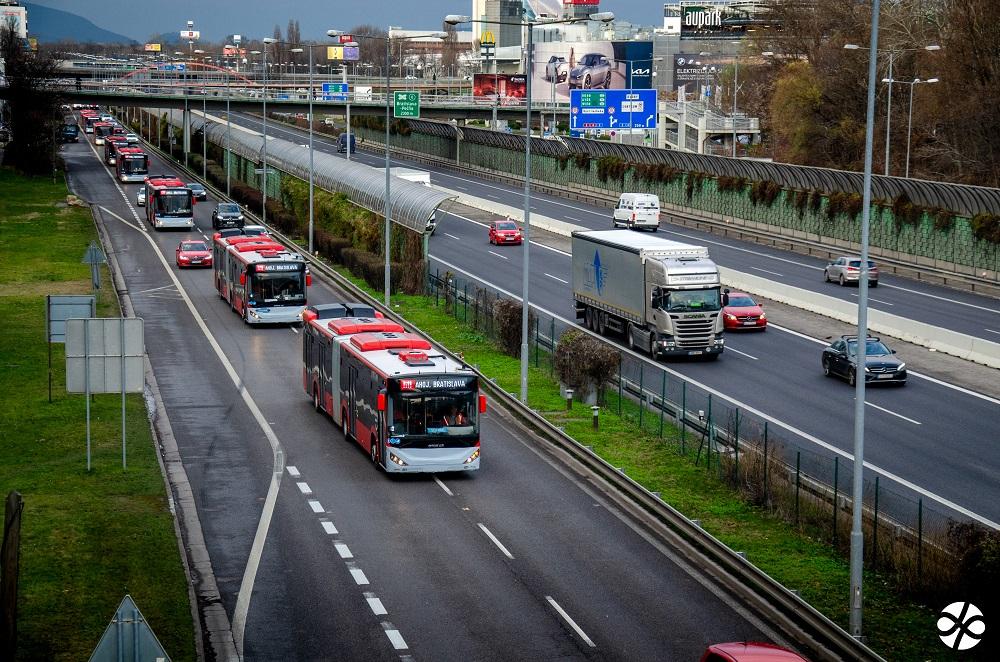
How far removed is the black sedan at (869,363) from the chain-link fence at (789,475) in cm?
518

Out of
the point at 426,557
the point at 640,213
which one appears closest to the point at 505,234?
the point at 640,213

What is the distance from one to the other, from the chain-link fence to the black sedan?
5.18 metres

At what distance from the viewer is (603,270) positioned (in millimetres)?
53625

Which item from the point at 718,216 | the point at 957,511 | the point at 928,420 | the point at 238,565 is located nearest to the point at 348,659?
the point at 238,565

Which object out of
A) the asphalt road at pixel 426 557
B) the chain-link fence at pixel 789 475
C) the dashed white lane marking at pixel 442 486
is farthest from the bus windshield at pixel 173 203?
the dashed white lane marking at pixel 442 486

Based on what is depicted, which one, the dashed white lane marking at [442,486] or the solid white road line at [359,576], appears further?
the dashed white lane marking at [442,486]

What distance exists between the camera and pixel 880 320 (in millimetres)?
54125

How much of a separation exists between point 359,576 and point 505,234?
190ft

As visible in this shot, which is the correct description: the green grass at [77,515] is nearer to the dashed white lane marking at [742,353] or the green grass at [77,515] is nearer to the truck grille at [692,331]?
the truck grille at [692,331]

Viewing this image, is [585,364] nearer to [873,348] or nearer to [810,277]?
[873,348]

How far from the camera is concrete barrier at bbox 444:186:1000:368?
4866cm

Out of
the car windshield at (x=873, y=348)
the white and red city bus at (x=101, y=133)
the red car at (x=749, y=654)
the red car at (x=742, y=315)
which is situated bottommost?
the red car at (x=742, y=315)

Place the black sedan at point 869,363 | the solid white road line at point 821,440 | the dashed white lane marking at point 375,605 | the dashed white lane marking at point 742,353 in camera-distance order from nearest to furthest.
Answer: the dashed white lane marking at point 375,605, the solid white road line at point 821,440, the black sedan at point 869,363, the dashed white lane marking at point 742,353

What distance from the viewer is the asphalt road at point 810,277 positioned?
58.8m
